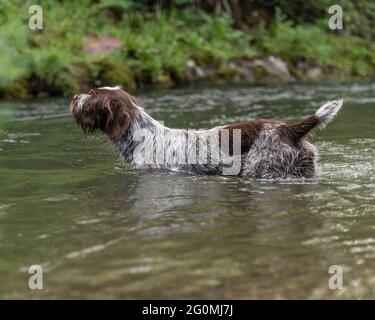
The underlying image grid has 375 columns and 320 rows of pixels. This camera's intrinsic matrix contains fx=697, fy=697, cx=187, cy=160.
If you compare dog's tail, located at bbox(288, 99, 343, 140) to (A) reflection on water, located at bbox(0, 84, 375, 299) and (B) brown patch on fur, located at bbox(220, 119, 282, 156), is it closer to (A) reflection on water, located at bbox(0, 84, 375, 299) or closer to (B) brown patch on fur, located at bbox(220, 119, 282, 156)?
(B) brown patch on fur, located at bbox(220, 119, 282, 156)

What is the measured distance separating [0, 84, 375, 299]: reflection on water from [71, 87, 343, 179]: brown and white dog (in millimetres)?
164

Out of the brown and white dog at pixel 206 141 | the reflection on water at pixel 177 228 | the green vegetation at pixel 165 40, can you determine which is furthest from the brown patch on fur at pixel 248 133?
the green vegetation at pixel 165 40

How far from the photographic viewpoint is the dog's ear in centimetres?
698

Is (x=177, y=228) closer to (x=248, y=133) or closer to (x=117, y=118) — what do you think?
(x=248, y=133)

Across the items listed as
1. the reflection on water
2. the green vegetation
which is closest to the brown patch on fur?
the reflection on water

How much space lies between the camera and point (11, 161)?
7.68m

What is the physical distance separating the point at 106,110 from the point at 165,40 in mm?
10445

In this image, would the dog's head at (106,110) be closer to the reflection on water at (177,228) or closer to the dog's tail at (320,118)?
the reflection on water at (177,228)

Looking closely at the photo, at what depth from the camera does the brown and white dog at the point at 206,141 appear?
6.49 meters

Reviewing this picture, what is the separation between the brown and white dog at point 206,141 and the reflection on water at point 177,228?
0.16 metres

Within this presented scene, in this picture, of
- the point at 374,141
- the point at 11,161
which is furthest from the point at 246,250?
the point at 374,141

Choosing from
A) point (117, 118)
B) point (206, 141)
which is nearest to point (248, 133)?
point (206, 141)
